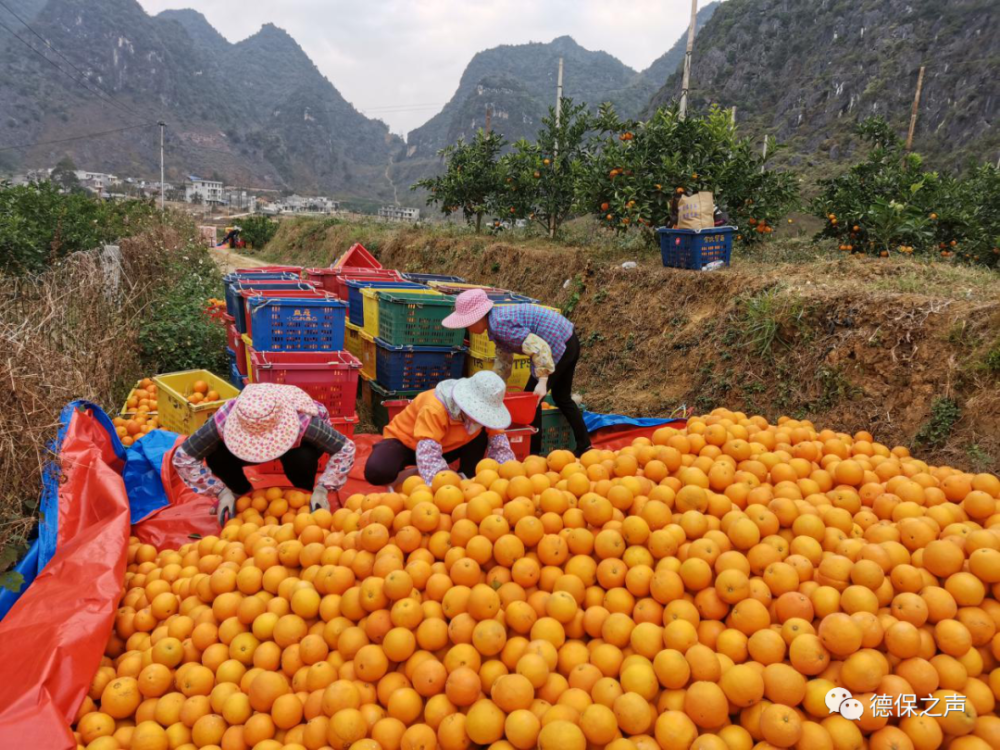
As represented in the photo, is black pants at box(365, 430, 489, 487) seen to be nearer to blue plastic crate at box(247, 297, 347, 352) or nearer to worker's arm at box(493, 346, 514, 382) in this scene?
worker's arm at box(493, 346, 514, 382)

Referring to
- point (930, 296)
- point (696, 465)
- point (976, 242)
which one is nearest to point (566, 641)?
point (696, 465)

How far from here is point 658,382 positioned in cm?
684

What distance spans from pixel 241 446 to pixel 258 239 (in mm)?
30770

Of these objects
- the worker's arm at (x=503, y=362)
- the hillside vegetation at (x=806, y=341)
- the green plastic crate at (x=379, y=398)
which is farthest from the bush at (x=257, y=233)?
the worker's arm at (x=503, y=362)

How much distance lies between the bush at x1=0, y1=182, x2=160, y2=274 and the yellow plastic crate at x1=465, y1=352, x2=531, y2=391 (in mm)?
4777

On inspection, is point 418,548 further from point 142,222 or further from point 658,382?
point 142,222

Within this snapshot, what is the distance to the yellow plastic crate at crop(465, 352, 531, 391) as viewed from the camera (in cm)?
544

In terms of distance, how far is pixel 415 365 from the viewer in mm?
5387

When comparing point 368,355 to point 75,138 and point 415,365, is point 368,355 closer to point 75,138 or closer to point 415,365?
point 415,365

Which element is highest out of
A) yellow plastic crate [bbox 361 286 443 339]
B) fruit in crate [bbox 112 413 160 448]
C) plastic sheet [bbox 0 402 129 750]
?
yellow plastic crate [bbox 361 286 443 339]

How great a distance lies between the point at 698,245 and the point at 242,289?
5437 millimetres

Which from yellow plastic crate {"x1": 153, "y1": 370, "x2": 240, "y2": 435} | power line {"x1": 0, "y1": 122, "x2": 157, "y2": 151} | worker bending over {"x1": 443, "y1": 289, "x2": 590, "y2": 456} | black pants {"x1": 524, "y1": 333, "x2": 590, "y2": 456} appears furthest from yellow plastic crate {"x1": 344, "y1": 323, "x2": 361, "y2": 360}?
power line {"x1": 0, "y1": 122, "x2": 157, "y2": 151}

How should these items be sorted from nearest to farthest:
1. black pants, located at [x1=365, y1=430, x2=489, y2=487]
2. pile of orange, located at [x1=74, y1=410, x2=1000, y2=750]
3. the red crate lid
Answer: pile of orange, located at [x1=74, y1=410, x2=1000, y2=750] < black pants, located at [x1=365, y1=430, x2=489, y2=487] < the red crate lid

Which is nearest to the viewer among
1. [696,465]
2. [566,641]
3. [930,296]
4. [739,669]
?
[739,669]
